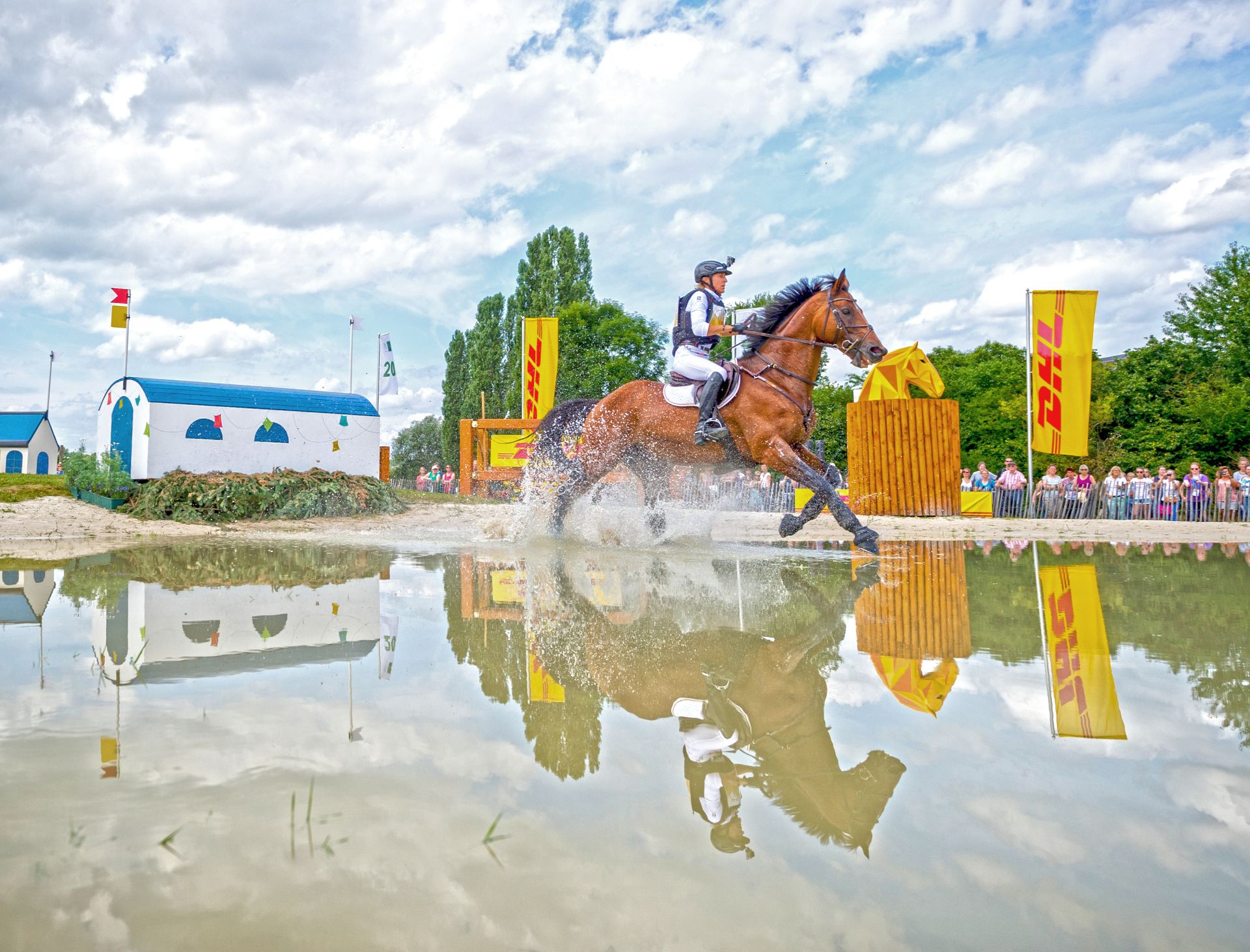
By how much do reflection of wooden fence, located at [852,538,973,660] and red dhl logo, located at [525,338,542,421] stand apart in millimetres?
15723

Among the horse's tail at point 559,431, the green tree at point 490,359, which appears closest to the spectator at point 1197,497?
the horse's tail at point 559,431

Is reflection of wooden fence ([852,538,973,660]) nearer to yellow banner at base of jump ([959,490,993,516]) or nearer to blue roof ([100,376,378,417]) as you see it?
yellow banner at base of jump ([959,490,993,516])

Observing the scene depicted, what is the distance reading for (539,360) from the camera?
72.9 ft

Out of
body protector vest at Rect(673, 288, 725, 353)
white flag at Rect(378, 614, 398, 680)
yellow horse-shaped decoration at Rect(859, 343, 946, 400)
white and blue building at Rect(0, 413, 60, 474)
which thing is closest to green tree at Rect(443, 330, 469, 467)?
white and blue building at Rect(0, 413, 60, 474)

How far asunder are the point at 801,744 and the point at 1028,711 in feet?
2.95

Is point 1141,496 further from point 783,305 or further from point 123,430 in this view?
point 123,430

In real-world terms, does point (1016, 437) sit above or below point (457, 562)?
above

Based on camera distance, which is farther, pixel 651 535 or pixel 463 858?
pixel 651 535

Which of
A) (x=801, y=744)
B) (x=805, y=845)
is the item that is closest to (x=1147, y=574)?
(x=801, y=744)

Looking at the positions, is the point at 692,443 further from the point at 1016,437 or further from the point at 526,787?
the point at 1016,437

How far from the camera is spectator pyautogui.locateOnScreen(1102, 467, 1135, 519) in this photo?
1655cm

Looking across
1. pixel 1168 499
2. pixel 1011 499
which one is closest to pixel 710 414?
pixel 1011 499

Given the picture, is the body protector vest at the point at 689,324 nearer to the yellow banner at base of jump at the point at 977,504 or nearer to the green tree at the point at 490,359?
the yellow banner at base of jump at the point at 977,504

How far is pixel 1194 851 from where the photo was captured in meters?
1.62
